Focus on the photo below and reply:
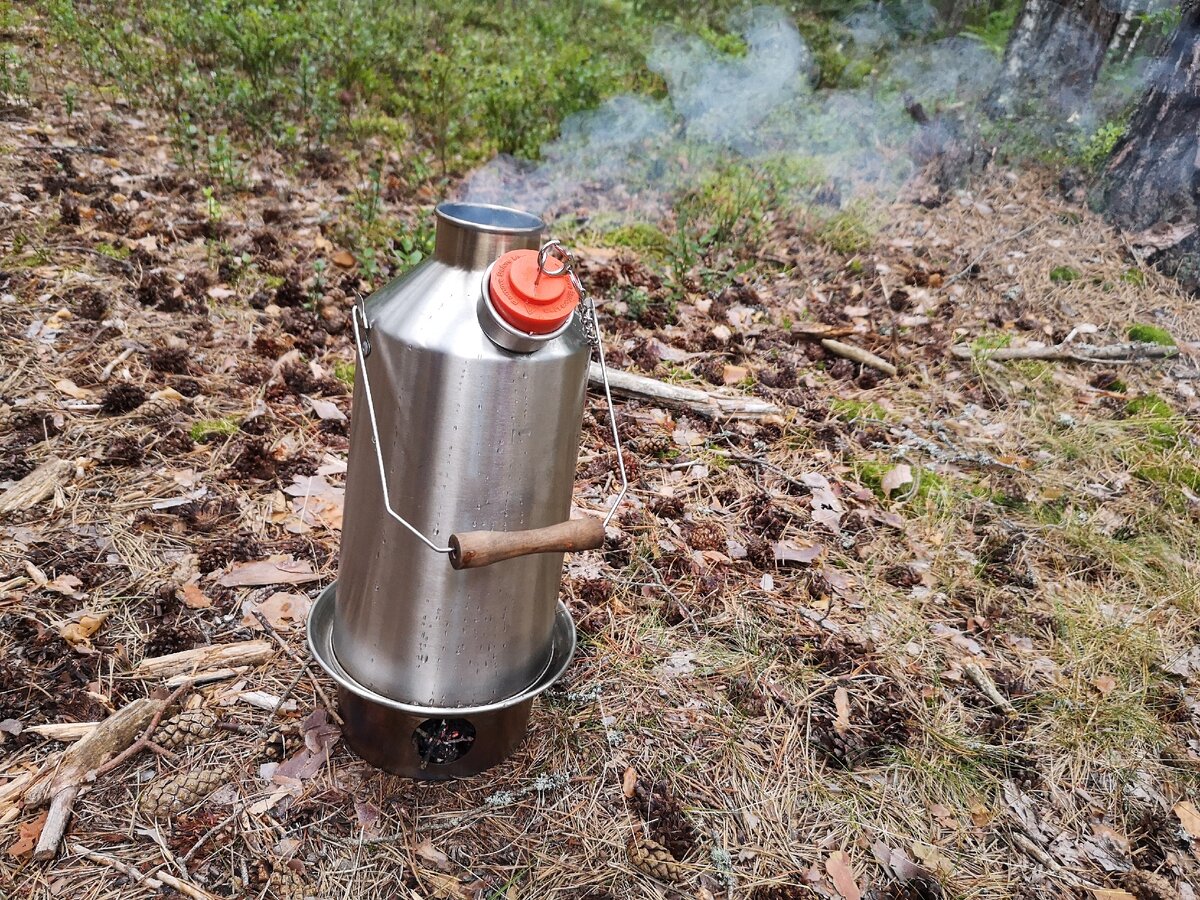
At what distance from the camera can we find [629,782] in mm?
2207

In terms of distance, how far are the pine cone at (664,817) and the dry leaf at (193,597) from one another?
5.09ft

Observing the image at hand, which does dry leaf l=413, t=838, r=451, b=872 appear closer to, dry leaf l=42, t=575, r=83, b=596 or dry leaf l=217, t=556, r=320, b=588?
dry leaf l=217, t=556, r=320, b=588

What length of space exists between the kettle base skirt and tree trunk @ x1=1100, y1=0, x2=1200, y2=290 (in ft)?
20.0

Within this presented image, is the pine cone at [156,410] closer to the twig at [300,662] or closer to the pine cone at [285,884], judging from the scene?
the twig at [300,662]

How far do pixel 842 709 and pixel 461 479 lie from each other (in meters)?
1.62

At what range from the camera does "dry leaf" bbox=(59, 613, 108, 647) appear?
2.29 meters

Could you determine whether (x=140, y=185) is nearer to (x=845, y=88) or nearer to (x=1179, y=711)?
(x=1179, y=711)

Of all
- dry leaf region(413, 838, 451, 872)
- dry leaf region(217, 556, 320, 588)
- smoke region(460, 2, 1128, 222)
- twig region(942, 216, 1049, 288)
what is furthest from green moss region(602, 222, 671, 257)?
dry leaf region(413, 838, 451, 872)

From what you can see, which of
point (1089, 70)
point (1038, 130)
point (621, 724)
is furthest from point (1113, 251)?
point (621, 724)

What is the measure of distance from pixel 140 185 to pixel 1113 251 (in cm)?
712

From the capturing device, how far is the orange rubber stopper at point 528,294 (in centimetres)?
156

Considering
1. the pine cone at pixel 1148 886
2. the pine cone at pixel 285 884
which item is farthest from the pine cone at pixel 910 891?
the pine cone at pixel 285 884

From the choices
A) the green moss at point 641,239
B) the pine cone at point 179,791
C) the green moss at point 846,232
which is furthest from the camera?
the green moss at point 846,232

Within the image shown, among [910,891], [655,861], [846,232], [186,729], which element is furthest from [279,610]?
[846,232]
